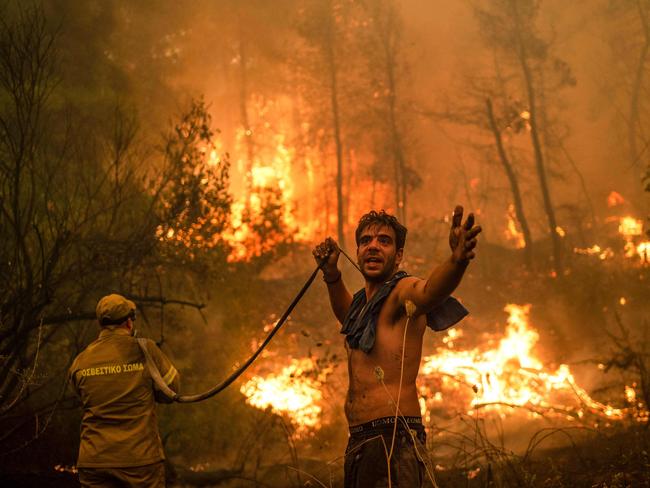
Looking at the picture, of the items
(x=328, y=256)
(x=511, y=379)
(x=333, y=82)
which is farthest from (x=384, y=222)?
(x=333, y=82)

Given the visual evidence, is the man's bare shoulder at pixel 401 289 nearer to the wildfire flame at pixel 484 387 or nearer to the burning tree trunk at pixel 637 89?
the wildfire flame at pixel 484 387

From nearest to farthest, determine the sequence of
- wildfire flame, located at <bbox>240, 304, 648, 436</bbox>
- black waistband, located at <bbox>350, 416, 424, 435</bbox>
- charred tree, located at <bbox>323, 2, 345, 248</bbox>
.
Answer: black waistband, located at <bbox>350, 416, 424, 435</bbox> < wildfire flame, located at <bbox>240, 304, 648, 436</bbox> < charred tree, located at <bbox>323, 2, 345, 248</bbox>

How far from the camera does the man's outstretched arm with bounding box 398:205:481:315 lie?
95.8 inches

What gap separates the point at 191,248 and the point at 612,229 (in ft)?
59.2

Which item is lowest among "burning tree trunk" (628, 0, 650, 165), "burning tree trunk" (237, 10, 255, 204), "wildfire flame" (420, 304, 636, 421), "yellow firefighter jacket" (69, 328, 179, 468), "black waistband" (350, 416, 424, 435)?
"black waistband" (350, 416, 424, 435)

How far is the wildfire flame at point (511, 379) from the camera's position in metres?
11.3

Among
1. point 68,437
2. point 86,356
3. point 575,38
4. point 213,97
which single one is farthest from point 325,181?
point 86,356

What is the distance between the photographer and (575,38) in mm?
25156

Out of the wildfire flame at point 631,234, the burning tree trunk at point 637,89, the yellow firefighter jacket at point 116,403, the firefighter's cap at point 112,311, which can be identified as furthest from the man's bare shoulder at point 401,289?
the burning tree trunk at point 637,89

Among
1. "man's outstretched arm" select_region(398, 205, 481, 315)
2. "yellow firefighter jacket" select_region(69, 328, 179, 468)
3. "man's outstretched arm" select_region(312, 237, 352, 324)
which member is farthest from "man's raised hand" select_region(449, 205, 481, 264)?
"yellow firefighter jacket" select_region(69, 328, 179, 468)

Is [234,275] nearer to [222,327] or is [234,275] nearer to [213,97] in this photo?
[222,327]

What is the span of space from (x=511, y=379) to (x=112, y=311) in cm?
1140

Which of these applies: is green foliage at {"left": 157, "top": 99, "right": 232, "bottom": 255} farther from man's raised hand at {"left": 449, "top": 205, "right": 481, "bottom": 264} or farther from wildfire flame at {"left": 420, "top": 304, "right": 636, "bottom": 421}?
man's raised hand at {"left": 449, "top": 205, "right": 481, "bottom": 264}

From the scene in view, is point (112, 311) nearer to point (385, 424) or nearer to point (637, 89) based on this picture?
point (385, 424)
